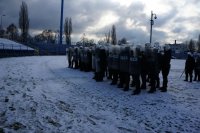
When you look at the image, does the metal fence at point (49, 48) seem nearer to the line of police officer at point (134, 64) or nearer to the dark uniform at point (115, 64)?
the line of police officer at point (134, 64)

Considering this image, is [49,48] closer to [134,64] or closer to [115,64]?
[115,64]

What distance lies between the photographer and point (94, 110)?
12.2m

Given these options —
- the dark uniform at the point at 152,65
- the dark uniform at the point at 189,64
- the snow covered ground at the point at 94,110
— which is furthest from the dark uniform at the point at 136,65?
the dark uniform at the point at 189,64

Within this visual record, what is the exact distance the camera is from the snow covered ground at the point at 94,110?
9.95 meters

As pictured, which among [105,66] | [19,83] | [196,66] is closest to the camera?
[19,83]

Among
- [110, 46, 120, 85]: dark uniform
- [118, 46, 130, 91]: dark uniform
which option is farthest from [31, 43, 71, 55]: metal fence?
[118, 46, 130, 91]: dark uniform

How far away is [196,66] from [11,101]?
1409 centimetres

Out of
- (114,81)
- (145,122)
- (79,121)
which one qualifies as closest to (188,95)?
Answer: (114,81)

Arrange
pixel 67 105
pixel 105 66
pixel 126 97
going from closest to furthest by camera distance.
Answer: pixel 67 105 < pixel 126 97 < pixel 105 66

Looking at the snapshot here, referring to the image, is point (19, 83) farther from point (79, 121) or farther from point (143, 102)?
point (79, 121)

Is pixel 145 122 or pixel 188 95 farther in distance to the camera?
pixel 188 95

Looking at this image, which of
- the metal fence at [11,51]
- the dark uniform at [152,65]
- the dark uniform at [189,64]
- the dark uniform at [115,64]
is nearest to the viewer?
the dark uniform at [152,65]

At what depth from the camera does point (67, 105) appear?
12.9 meters

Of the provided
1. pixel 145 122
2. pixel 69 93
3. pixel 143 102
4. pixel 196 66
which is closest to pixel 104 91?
pixel 69 93
